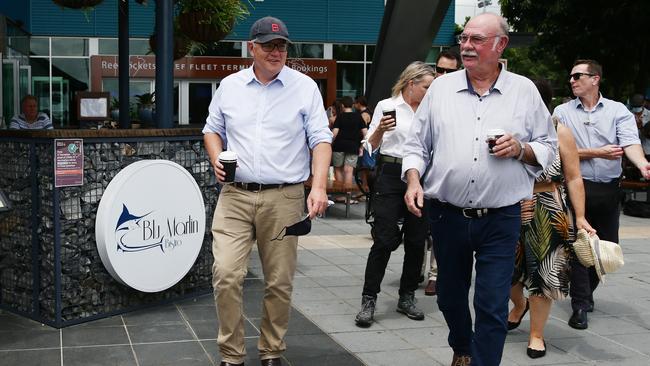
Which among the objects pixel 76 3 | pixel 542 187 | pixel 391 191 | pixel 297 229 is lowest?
pixel 297 229

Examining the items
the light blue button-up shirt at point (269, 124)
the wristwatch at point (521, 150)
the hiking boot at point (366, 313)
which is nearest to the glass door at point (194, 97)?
the hiking boot at point (366, 313)

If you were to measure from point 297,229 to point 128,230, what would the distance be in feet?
5.50

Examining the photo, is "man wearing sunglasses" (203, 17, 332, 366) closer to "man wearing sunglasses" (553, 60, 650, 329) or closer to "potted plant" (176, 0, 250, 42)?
"potted plant" (176, 0, 250, 42)

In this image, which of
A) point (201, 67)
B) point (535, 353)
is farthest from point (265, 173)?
point (201, 67)

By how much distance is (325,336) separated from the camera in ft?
18.3

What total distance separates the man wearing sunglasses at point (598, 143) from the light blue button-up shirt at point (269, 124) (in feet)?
8.54

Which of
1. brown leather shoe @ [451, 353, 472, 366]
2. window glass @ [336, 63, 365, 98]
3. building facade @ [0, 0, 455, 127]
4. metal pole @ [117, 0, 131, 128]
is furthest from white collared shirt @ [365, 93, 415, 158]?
window glass @ [336, 63, 365, 98]

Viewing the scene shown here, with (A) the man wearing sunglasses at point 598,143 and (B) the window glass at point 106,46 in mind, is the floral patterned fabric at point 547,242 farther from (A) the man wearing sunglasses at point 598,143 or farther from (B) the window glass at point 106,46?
(B) the window glass at point 106,46

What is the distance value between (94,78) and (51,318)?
2261 cm

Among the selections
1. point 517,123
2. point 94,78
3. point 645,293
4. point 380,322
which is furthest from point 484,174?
point 94,78

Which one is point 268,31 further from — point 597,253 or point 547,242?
point 597,253

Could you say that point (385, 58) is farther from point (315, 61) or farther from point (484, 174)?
point (315, 61)

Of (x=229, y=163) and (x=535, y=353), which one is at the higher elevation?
(x=229, y=163)

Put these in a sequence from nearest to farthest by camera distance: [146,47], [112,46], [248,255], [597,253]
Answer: [248,255]
[597,253]
[146,47]
[112,46]
